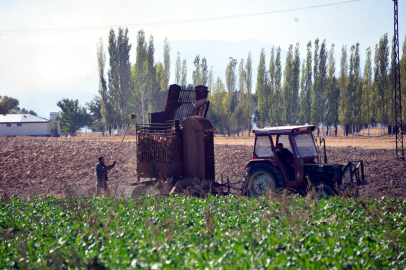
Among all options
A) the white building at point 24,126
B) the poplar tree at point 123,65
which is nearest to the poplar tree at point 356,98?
the poplar tree at point 123,65

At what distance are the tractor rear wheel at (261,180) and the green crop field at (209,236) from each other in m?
1.44

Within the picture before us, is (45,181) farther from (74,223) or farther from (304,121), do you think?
(304,121)

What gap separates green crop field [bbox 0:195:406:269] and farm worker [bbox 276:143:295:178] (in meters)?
1.78

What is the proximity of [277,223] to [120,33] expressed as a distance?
162 ft

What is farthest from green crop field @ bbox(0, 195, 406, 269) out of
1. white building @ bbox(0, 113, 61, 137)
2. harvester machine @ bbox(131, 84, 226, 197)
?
white building @ bbox(0, 113, 61, 137)

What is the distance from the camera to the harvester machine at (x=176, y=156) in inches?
387

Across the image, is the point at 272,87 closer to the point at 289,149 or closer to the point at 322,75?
the point at 322,75

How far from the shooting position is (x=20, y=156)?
21844mm

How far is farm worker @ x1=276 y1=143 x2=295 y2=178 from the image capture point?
892cm

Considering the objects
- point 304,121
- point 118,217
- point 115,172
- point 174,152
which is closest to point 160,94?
point 304,121

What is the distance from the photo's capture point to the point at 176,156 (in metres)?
10.2

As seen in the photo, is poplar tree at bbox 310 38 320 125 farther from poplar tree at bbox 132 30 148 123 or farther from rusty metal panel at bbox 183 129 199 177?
rusty metal panel at bbox 183 129 199 177

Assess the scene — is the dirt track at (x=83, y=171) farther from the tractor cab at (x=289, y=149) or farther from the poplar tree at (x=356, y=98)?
the poplar tree at (x=356, y=98)

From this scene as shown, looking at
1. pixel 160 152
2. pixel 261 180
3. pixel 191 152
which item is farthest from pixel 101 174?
pixel 261 180
